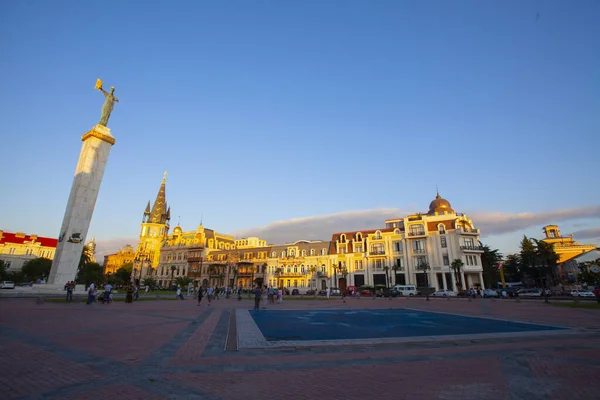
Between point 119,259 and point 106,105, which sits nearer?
point 106,105

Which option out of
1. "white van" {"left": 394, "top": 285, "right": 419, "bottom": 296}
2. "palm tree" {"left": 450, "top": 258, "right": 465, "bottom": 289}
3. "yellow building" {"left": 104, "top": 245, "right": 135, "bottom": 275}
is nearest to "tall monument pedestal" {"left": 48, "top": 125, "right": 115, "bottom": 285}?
"white van" {"left": 394, "top": 285, "right": 419, "bottom": 296}

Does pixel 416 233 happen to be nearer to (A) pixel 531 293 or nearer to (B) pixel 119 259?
(A) pixel 531 293

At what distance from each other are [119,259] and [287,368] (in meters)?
167

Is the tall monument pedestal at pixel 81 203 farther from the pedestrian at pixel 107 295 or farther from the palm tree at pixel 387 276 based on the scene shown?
the palm tree at pixel 387 276

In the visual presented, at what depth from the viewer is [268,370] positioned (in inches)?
298

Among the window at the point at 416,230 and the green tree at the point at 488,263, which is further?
the green tree at the point at 488,263

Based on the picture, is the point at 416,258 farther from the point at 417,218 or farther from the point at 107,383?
the point at 107,383

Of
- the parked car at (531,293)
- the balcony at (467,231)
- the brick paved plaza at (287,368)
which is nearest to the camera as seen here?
the brick paved plaza at (287,368)

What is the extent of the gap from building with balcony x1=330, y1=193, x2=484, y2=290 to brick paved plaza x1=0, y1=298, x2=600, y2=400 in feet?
163

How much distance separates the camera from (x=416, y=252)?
6141 centimetres

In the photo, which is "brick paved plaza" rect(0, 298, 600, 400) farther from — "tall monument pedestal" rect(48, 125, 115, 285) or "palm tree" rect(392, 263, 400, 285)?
"palm tree" rect(392, 263, 400, 285)

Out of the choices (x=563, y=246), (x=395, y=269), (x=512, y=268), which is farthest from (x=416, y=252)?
(x=563, y=246)

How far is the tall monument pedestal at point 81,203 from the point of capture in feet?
116

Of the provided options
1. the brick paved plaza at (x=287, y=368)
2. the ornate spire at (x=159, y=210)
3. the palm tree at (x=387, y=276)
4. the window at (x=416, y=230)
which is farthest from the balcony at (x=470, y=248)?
the ornate spire at (x=159, y=210)
